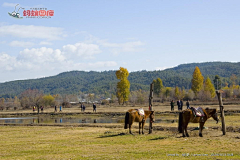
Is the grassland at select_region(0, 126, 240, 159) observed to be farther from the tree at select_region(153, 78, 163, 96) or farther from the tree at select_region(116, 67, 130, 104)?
the tree at select_region(153, 78, 163, 96)

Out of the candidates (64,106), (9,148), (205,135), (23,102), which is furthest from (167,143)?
(23,102)

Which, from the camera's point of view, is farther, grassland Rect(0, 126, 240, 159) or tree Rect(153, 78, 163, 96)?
tree Rect(153, 78, 163, 96)

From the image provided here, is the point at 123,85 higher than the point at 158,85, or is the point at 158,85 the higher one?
the point at 158,85

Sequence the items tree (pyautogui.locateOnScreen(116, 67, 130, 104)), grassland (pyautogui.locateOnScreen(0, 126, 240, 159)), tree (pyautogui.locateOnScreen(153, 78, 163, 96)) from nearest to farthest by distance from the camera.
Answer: grassland (pyautogui.locateOnScreen(0, 126, 240, 159)), tree (pyautogui.locateOnScreen(116, 67, 130, 104)), tree (pyautogui.locateOnScreen(153, 78, 163, 96))

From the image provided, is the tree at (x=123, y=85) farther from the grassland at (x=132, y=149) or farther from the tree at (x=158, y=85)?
the grassland at (x=132, y=149)

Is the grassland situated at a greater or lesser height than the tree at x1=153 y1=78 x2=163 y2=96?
lesser

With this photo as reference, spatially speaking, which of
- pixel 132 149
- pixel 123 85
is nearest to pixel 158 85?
pixel 123 85

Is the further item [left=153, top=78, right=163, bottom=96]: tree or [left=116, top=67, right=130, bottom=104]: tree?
[left=153, top=78, right=163, bottom=96]: tree

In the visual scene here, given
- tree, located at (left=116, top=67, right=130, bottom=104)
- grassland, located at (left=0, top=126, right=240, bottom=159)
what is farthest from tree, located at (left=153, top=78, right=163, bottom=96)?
grassland, located at (left=0, top=126, right=240, bottom=159)

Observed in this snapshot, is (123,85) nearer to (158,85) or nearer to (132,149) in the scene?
(158,85)

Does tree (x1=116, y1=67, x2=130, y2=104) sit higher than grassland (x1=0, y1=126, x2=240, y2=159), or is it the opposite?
tree (x1=116, y1=67, x2=130, y2=104)

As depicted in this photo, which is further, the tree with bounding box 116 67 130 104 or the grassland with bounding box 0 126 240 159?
the tree with bounding box 116 67 130 104

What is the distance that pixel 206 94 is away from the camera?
10481 centimetres

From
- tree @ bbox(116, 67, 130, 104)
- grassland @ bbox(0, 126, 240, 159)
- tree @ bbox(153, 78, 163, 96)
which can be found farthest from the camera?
tree @ bbox(153, 78, 163, 96)
